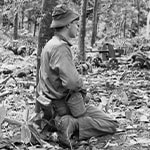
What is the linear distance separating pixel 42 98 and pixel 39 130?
0.54 metres

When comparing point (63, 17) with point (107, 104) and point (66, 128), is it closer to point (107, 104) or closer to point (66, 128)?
point (66, 128)

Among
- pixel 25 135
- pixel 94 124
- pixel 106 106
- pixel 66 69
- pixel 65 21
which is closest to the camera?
pixel 25 135

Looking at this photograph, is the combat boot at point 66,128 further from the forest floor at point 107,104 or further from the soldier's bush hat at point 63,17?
the soldier's bush hat at point 63,17

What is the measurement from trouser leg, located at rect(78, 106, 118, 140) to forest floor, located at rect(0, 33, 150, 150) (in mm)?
96

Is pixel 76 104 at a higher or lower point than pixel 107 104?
higher

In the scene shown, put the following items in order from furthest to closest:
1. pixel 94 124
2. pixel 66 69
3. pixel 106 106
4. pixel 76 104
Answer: pixel 106 106
pixel 94 124
pixel 76 104
pixel 66 69

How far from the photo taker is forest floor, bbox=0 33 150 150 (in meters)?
4.33

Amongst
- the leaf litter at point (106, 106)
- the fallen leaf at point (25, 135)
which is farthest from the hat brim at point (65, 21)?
the fallen leaf at point (25, 135)

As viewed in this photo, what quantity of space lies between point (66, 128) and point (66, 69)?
84cm

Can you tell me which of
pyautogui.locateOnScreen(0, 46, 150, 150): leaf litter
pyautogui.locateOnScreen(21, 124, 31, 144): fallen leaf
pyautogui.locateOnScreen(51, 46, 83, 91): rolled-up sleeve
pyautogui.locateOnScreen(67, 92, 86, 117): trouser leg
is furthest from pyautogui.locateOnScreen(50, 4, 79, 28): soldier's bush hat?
pyautogui.locateOnScreen(21, 124, 31, 144): fallen leaf

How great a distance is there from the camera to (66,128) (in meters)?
4.39

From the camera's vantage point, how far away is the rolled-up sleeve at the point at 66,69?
418 cm

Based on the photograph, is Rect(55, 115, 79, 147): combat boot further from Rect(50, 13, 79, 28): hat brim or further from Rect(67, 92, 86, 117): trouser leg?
Rect(50, 13, 79, 28): hat brim

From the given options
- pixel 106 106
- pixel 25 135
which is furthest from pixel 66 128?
pixel 106 106
